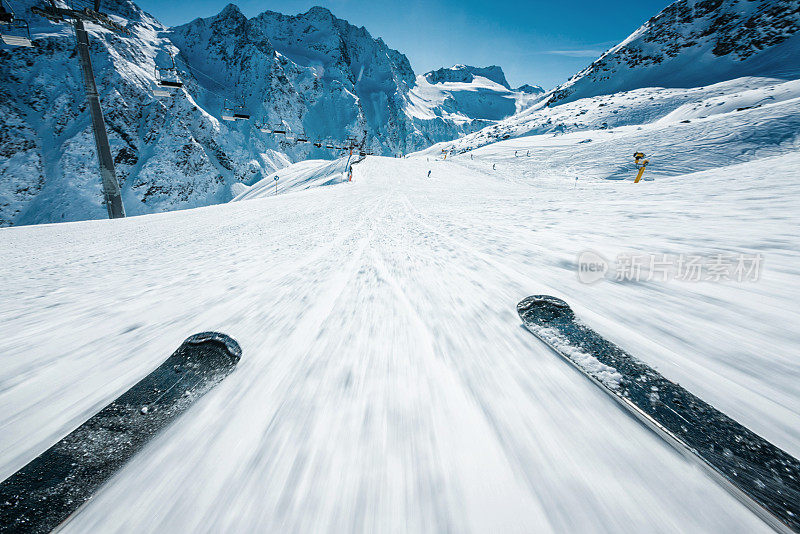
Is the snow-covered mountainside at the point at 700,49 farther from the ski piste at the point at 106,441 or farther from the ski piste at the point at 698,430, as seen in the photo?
the ski piste at the point at 106,441

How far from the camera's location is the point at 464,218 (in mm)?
6637

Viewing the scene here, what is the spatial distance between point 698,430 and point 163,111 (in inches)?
4096

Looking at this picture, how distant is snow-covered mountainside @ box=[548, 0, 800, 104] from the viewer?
60.3 meters

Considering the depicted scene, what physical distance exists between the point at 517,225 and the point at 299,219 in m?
5.25

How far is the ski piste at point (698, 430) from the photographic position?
3.30 feet

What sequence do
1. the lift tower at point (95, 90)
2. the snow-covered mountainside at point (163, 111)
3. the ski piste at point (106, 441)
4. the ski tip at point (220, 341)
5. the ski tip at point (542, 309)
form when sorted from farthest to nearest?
the snow-covered mountainside at point (163, 111)
the lift tower at point (95, 90)
the ski tip at point (542, 309)
the ski tip at point (220, 341)
the ski piste at point (106, 441)

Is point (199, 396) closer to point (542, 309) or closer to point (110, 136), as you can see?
point (542, 309)

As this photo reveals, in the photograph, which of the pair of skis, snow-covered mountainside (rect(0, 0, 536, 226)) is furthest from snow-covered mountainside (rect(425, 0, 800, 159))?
snow-covered mountainside (rect(0, 0, 536, 226))

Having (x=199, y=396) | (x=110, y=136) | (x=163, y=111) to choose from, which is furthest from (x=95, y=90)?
(x=163, y=111)

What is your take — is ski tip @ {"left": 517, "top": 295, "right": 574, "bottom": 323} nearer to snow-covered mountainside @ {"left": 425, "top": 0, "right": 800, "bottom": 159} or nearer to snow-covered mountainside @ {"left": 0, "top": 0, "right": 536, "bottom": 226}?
snow-covered mountainside @ {"left": 425, "top": 0, "right": 800, "bottom": 159}

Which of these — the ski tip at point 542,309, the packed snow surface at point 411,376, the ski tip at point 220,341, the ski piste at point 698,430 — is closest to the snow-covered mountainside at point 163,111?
the packed snow surface at point 411,376

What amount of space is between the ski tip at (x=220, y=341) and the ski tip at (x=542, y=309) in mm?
2090

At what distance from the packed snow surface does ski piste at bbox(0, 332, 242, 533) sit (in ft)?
0.24

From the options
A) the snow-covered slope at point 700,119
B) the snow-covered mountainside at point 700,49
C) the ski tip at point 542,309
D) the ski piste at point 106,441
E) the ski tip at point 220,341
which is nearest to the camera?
the ski piste at point 106,441
